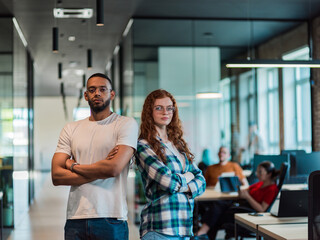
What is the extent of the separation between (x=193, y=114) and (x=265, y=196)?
3.42m

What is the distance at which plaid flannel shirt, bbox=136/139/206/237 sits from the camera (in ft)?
7.98

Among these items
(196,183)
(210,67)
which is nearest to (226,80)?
(210,67)

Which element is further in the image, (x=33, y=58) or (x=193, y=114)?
(x=33, y=58)

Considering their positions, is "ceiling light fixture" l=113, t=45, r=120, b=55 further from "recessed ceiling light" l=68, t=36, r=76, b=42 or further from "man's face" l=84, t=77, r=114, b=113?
"man's face" l=84, t=77, r=114, b=113

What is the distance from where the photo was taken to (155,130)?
101 inches

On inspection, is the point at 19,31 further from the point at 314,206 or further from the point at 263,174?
the point at 314,206

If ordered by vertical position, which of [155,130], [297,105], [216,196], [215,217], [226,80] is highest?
[226,80]

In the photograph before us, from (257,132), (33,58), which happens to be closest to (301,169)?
(257,132)

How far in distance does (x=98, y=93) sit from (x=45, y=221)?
7.02 m

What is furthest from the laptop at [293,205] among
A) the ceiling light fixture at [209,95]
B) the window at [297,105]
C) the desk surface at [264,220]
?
the window at [297,105]

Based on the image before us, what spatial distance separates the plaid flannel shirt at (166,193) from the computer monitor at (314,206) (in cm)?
59

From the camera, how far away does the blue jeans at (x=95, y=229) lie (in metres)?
2.37

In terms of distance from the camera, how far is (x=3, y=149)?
723cm

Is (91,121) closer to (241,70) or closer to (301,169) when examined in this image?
(301,169)
